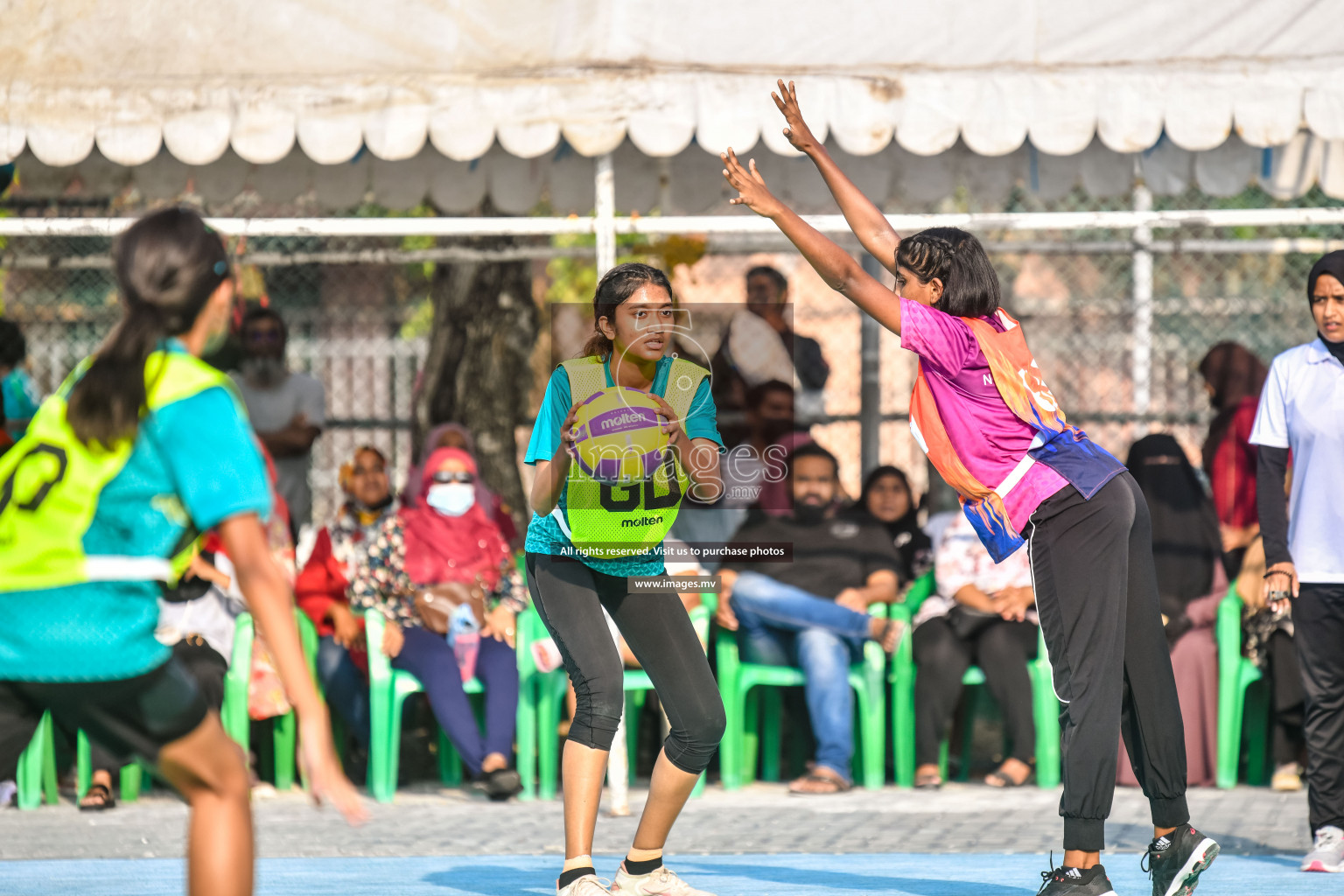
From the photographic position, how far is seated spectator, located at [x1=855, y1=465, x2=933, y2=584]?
7473 millimetres

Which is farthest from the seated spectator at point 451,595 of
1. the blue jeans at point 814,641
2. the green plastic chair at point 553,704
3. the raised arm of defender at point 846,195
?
the raised arm of defender at point 846,195

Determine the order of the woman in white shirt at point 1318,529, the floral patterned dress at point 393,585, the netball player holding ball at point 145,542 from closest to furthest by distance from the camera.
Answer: the netball player holding ball at point 145,542
the woman in white shirt at point 1318,529
the floral patterned dress at point 393,585

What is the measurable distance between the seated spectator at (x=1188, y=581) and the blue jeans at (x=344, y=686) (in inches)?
130

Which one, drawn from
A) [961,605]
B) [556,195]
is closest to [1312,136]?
[961,605]

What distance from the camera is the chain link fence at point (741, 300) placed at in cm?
865

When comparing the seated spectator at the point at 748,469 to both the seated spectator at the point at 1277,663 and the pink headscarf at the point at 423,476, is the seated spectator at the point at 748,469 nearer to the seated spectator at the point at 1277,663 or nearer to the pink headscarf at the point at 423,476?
the pink headscarf at the point at 423,476

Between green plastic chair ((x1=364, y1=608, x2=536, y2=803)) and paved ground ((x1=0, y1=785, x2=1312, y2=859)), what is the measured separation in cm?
14

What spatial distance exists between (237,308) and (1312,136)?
5.51m

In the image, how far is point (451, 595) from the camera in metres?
6.88

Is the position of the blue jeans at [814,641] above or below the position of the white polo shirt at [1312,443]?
below

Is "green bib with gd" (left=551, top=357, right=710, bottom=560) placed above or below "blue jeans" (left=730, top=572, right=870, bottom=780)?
above

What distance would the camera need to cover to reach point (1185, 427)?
32.3ft

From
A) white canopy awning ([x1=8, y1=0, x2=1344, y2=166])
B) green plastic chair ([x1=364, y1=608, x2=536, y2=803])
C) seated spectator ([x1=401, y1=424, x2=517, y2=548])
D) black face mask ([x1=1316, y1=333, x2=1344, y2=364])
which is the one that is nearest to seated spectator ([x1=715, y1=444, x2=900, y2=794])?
green plastic chair ([x1=364, y1=608, x2=536, y2=803])

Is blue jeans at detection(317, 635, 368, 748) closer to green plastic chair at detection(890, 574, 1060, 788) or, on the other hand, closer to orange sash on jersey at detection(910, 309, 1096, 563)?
green plastic chair at detection(890, 574, 1060, 788)
